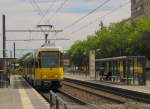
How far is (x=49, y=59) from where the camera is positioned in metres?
40.1

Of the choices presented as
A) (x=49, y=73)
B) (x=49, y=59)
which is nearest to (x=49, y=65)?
(x=49, y=59)

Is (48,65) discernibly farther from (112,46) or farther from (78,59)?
(78,59)

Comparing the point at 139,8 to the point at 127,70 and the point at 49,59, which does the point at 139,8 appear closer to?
the point at 127,70

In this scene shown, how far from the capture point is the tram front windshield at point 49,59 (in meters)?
39.8

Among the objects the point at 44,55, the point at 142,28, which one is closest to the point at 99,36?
the point at 142,28

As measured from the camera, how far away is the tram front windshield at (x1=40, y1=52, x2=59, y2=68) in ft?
131

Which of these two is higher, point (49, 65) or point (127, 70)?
point (49, 65)

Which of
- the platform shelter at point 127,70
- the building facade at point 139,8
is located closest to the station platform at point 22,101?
the platform shelter at point 127,70

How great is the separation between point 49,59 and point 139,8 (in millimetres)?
145062

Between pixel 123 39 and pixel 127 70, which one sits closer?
pixel 127 70

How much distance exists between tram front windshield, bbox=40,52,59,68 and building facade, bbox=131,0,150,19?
131 metres

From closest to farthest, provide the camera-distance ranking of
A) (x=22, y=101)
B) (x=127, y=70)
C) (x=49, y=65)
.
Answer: (x=22, y=101)
(x=49, y=65)
(x=127, y=70)

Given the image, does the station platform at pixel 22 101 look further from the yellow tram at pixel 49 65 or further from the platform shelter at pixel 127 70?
the platform shelter at pixel 127 70

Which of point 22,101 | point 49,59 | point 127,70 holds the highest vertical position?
point 49,59
